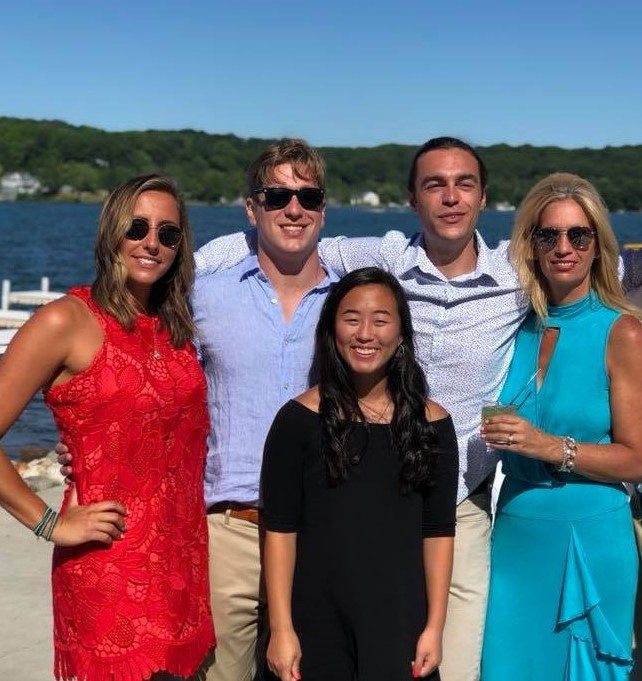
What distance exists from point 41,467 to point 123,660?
291 inches

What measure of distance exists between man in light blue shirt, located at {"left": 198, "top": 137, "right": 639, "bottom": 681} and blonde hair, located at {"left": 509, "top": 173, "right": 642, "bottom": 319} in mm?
75

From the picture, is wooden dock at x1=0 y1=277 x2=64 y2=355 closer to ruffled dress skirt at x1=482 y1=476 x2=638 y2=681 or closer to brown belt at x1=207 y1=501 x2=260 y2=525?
brown belt at x1=207 y1=501 x2=260 y2=525

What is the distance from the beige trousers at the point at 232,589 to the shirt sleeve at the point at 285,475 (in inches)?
18.9

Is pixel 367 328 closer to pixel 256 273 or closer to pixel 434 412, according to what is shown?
pixel 434 412

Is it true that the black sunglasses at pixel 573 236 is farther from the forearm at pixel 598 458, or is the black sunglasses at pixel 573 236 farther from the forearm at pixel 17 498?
the forearm at pixel 17 498

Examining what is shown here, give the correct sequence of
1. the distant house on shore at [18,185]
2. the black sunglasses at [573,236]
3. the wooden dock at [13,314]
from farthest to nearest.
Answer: the distant house on shore at [18,185]
the wooden dock at [13,314]
the black sunglasses at [573,236]

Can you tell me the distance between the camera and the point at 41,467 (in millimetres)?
10062

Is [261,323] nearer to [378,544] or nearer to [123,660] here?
[378,544]

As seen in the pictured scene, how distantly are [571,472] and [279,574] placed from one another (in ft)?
3.54

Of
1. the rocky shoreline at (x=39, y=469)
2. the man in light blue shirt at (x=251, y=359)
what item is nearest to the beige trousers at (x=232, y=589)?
the man in light blue shirt at (x=251, y=359)

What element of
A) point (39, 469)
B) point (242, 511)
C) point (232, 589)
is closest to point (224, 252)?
point (242, 511)

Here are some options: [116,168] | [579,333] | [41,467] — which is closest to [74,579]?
[579,333]

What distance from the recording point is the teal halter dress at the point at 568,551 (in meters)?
3.36

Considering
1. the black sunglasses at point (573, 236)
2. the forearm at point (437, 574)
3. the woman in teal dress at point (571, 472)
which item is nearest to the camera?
the forearm at point (437, 574)
